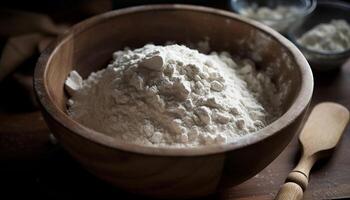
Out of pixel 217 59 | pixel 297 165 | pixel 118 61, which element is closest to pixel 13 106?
pixel 118 61

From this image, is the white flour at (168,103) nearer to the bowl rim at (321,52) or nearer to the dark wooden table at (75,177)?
the dark wooden table at (75,177)

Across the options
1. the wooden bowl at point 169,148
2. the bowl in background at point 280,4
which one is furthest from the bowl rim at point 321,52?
the wooden bowl at point 169,148

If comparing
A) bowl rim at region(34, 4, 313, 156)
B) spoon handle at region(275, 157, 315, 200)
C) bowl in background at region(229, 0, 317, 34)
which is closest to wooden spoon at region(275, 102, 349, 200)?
spoon handle at region(275, 157, 315, 200)

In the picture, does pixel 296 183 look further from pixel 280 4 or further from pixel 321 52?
pixel 280 4

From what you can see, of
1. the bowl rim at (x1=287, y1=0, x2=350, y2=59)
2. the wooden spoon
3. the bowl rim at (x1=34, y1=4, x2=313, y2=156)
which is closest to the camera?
the bowl rim at (x1=34, y1=4, x2=313, y2=156)

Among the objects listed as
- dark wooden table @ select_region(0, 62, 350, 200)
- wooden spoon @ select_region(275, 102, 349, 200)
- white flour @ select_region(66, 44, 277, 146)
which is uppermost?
white flour @ select_region(66, 44, 277, 146)

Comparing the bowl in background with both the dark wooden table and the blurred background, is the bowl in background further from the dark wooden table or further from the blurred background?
the dark wooden table
